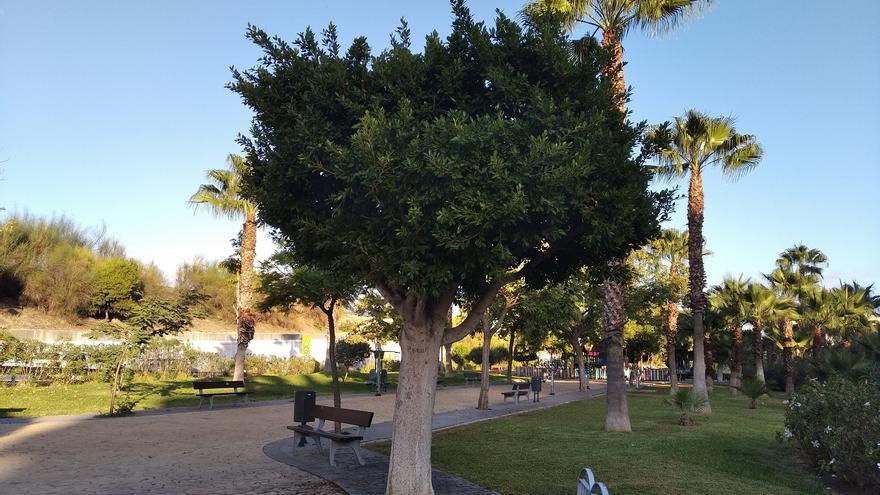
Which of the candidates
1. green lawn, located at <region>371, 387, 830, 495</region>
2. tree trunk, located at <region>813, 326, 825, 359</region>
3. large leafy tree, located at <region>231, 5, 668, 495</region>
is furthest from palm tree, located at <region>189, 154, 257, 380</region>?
tree trunk, located at <region>813, 326, 825, 359</region>

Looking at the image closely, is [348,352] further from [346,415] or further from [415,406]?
[415,406]

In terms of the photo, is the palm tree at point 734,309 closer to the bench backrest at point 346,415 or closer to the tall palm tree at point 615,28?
the tall palm tree at point 615,28

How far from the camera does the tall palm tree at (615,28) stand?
13719mm

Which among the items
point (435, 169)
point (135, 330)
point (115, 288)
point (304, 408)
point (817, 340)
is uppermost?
point (115, 288)

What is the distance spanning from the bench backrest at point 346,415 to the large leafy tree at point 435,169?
261cm

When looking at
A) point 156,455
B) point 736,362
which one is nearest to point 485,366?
point 156,455

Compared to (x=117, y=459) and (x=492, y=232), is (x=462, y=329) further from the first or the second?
(x=117, y=459)

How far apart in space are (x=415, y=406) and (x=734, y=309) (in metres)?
33.2

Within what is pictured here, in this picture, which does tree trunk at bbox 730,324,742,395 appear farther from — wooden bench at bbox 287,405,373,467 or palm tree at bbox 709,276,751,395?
A: wooden bench at bbox 287,405,373,467

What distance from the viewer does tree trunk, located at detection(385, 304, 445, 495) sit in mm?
6789

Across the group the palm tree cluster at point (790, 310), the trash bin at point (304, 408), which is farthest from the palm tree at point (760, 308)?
the trash bin at point (304, 408)

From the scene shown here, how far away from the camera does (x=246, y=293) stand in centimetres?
2630

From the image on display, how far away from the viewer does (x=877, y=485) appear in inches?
309

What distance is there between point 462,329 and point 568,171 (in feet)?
9.64
